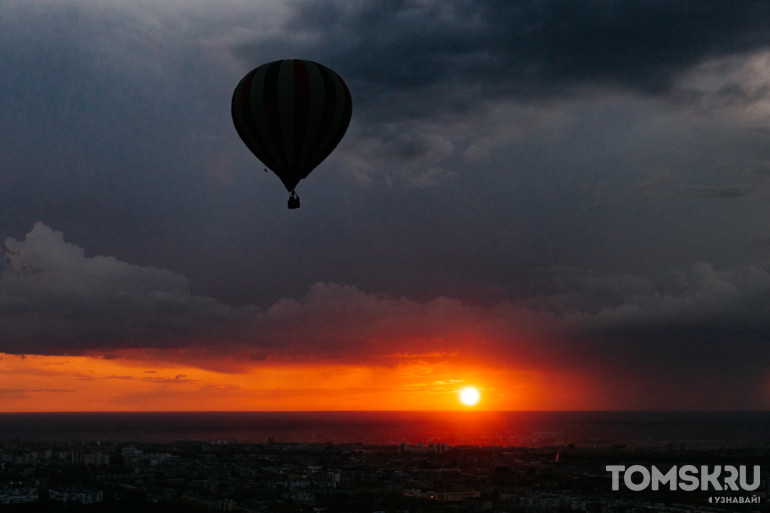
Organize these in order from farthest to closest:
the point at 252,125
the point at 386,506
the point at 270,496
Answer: the point at 270,496 → the point at 386,506 → the point at 252,125

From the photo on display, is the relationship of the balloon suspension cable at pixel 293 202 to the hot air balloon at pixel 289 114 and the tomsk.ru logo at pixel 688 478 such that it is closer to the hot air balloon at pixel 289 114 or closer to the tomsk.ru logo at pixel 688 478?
the hot air balloon at pixel 289 114

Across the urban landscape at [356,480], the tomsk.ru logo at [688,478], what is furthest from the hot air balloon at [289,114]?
the tomsk.ru logo at [688,478]

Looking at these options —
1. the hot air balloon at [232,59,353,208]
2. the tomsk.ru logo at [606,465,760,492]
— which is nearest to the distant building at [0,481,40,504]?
the hot air balloon at [232,59,353,208]

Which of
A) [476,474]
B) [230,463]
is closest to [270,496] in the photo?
Answer: [476,474]

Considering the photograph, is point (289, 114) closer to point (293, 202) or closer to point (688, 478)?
A: point (293, 202)

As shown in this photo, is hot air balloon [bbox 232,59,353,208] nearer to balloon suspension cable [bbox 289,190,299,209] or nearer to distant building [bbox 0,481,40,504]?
balloon suspension cable [bbox 289,190,299,209]

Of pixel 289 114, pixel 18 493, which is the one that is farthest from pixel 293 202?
pixel 18 493

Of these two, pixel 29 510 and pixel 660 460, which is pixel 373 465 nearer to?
pixel 660 460
